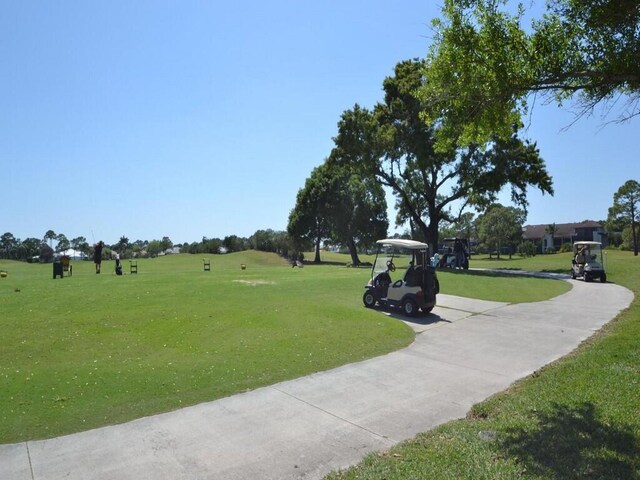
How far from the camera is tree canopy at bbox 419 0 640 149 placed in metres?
6.01

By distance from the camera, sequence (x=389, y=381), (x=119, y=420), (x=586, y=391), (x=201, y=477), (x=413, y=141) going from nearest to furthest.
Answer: (x=201, y=477) < (x=119, y=420) < (x=586, y=391) < (x=389, y=381) < (x=413, y=141)

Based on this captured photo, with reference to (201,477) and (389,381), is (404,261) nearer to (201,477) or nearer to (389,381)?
(389,381)

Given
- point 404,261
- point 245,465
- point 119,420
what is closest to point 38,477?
point 119,420

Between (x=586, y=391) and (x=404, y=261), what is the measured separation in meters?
8.12

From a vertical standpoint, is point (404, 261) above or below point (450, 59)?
below

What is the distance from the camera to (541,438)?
4758 millimetres

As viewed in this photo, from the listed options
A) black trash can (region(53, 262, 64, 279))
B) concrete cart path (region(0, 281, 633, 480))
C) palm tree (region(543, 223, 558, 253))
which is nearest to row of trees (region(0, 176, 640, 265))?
palm tree (region(543, 223, 558, 253))

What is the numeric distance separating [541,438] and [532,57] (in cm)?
492

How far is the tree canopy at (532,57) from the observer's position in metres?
6.01

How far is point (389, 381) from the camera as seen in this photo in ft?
24.7

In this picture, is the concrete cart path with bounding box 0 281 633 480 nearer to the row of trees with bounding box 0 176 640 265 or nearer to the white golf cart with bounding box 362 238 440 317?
the white golf cart with bounding box 362 238 440 317

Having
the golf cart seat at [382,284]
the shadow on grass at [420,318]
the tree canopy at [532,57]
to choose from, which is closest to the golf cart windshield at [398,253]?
the golf cart seat at [382,284]

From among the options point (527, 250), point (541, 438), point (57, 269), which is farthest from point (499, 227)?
point (541, 438)

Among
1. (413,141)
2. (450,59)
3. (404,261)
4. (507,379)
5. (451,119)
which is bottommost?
(507,379)
